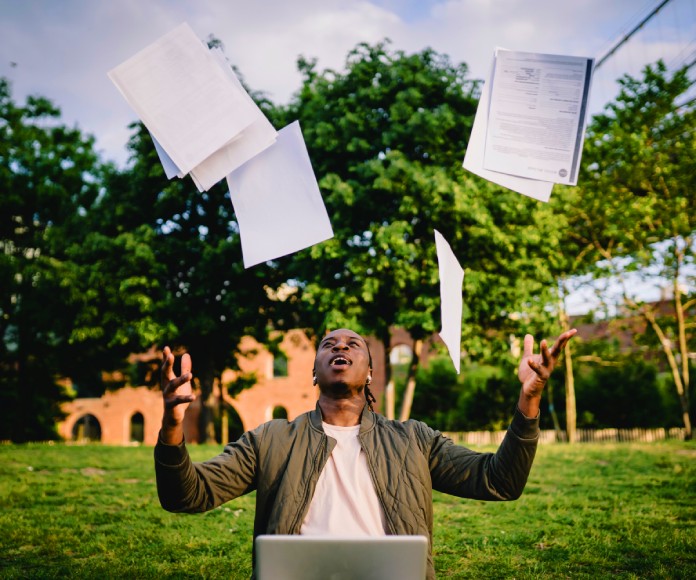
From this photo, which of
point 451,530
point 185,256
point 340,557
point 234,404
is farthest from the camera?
point 234,404

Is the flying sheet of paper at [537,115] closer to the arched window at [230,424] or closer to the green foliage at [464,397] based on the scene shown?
the green foliage at [464,397]

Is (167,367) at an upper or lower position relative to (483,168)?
lower

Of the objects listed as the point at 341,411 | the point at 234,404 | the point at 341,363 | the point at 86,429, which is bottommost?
the point at 86,429

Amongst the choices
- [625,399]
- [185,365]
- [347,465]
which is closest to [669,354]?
[625,399]

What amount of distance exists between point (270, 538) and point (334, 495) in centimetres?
89

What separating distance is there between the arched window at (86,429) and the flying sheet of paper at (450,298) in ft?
127

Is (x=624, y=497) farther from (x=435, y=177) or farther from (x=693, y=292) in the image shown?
(x=693, y=292)

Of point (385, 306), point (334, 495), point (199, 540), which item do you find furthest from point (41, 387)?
point (334, 495)

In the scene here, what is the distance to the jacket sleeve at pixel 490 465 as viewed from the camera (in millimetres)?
2500

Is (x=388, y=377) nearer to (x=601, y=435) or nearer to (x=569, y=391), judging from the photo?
(x=569, y=391)

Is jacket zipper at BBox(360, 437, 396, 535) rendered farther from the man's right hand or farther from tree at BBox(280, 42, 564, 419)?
tree at BBox(280, 42, 564, 419)

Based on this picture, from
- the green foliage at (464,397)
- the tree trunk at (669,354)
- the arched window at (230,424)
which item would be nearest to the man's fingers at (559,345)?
the tree trunk at (669,354)

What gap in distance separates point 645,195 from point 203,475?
19.3m

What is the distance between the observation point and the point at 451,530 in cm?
613
